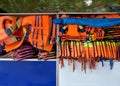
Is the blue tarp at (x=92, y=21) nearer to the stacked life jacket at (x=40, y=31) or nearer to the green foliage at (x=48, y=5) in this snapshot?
the stacked life jacket at (x=40, y=31)

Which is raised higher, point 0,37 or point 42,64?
point 0,37

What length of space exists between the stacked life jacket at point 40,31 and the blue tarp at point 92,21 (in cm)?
14

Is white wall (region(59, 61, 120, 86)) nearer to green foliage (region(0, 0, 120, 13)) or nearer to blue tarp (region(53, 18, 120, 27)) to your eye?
blue tarp (region(53, 18, 120, 27))

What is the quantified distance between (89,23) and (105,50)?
383 millimetres

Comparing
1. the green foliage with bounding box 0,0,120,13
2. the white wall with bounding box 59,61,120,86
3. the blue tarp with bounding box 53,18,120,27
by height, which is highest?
the green foliage with bounding box 0,0,120,13

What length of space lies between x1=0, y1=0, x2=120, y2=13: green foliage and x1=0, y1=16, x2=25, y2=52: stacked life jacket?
452 centimetres

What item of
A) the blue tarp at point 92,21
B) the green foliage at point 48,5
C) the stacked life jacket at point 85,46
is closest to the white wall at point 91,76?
the stacked life jacket at point 85,46

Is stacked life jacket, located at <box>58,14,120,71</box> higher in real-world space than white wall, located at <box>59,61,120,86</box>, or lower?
higher

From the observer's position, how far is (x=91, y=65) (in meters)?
4.44

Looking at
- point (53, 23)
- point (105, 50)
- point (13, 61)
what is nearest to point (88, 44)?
point (105, 50)

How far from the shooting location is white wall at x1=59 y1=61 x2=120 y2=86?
446cm

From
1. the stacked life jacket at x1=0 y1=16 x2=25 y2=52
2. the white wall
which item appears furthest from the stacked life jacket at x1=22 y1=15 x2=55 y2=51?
the white wall

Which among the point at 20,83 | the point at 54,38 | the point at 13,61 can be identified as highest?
the point at 54,38

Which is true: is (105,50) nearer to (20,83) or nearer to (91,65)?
(91,65)
